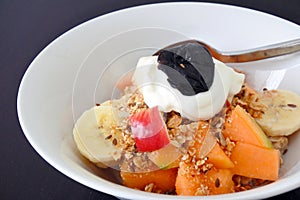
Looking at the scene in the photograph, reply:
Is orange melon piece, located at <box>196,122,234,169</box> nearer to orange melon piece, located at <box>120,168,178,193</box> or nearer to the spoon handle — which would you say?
orange melon piece, located at <box>120,168,178,193</box>

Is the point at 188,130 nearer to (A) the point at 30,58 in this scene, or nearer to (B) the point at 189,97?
(B) the point at 189,97

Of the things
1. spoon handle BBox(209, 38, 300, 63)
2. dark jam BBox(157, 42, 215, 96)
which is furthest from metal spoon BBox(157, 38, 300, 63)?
dark jam BBox(157, 42, 215, 96)

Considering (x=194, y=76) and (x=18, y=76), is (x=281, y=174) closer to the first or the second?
(x=194, y=76)

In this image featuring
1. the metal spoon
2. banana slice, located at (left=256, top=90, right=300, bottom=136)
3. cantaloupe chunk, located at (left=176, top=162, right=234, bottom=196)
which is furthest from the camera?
the metal spoon

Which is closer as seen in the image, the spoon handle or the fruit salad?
the fruit salad

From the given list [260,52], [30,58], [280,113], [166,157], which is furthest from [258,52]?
[30,58]

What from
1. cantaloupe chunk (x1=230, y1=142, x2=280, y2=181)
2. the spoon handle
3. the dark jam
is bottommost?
cantaloupe chunk (x1=230, y1=142, x2=280, y2=181)
